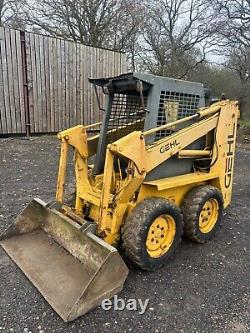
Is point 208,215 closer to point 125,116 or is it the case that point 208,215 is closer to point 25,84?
point 125,116

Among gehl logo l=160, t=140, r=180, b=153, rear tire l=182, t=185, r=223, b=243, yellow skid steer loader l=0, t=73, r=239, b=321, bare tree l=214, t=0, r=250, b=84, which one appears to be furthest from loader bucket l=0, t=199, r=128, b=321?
bare tree l=214, t=0, r=250, b=84

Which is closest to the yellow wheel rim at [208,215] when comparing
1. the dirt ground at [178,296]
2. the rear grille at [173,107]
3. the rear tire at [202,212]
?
the rear tire at [202,212]

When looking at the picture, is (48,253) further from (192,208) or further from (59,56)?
(59,56)

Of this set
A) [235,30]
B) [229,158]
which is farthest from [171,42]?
[229,158]

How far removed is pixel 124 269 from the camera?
246 cm

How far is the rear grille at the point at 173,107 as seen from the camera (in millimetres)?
3039

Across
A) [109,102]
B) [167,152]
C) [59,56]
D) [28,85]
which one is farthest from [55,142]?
[167,152]

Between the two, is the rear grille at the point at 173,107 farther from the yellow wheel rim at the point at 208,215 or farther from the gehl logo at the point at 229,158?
the yellow wheel rim at the point at 208,215

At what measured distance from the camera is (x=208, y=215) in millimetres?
3523

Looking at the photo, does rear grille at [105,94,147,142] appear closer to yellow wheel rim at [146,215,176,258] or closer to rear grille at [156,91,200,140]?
rear grille at [156,91,200,140]

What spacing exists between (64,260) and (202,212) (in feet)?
5.30

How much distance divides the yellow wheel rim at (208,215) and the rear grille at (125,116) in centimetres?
118

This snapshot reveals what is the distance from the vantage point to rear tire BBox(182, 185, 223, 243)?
3254 millimetres

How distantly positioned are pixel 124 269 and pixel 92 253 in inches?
12.2
